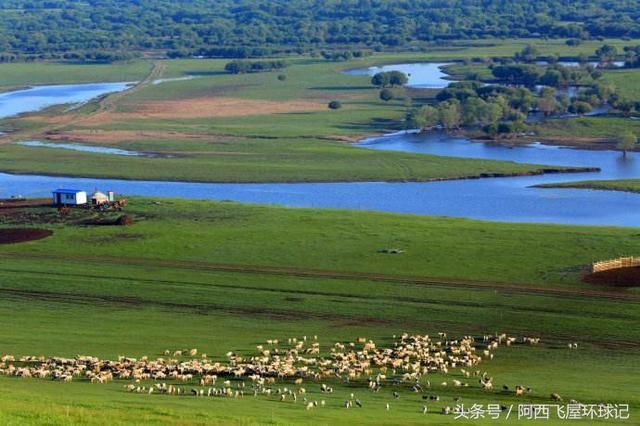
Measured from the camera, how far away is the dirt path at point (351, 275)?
4809 cm

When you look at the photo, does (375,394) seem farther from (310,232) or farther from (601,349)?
(310,232)

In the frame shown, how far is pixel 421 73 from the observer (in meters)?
152

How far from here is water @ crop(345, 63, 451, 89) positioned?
137 meters

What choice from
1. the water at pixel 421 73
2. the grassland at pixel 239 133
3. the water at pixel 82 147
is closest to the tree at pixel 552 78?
the water at pixel 421 73

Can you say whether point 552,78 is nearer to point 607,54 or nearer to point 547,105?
point 547,105

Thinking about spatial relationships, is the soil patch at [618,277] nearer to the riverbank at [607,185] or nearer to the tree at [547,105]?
the riverbank at [607,185]

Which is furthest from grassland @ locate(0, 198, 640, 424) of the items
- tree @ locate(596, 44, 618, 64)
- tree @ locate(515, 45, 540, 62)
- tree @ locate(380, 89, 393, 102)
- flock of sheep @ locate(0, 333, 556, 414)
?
tree @ locate(596, 44, 618, 64)

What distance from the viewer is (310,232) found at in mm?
59844

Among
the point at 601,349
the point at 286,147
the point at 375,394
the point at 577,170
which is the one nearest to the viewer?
the point at 375,394

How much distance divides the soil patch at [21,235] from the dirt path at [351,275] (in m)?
2.67

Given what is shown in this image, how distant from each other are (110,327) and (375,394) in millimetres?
13074

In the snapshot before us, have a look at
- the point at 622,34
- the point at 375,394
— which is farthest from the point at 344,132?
the point at 622,34

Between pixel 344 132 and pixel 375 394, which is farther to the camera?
pixel 344 132

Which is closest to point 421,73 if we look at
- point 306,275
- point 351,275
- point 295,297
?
point 306,275
